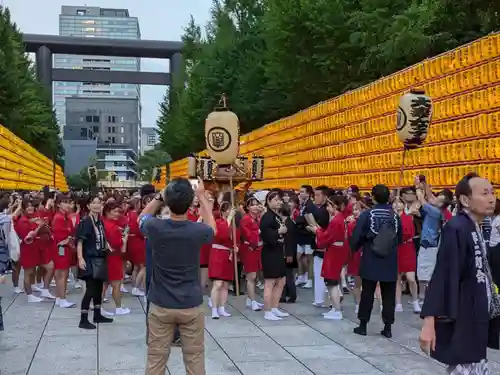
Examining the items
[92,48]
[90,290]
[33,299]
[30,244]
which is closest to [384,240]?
[90,290]

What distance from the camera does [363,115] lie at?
14.4m

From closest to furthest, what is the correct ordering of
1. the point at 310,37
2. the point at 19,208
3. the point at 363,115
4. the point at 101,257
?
the point at 101,257 < the point at 19,208 < the point at 363,115 < the point at 310,37

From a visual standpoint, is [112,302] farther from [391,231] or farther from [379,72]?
[379,72]

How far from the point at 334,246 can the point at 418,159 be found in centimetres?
397

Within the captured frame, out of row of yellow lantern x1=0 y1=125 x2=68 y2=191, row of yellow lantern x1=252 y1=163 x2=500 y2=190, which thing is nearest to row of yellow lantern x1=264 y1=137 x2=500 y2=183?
row of yellow lantern x1=252 y1=163 x2=500 y2=190

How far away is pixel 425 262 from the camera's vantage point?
341 inches

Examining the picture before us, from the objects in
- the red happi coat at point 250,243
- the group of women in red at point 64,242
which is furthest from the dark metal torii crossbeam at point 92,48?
the red happi coat at point 250,243

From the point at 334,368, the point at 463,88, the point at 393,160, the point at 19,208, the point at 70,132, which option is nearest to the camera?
the point at 334,368

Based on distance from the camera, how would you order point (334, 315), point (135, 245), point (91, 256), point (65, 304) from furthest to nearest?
point (135, 245), point (65, 304), point (334, 315), point (91, 256)

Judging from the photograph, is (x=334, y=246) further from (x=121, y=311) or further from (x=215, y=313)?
(x=121, y=311)

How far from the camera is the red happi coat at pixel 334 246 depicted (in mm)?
8344

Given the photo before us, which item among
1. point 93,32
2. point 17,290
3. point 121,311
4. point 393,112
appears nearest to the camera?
point 121,311

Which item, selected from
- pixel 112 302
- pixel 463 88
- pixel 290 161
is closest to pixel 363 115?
pixel 463 88

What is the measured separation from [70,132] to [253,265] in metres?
101
